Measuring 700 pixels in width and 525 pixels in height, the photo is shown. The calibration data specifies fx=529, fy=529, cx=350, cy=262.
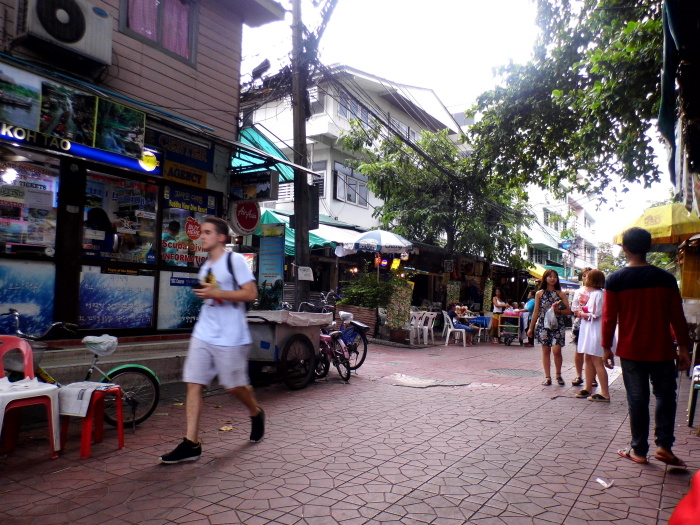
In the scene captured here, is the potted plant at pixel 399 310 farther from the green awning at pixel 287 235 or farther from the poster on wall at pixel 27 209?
the poster on wall at pixel 27 209

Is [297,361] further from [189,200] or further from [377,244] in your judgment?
[377,244]

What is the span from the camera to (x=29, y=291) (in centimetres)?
624

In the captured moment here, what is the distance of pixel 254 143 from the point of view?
32.6ft

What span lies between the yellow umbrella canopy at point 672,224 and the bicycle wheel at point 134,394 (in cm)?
810

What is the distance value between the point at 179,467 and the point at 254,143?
7.05 metres

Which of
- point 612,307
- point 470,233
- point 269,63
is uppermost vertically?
point 269,63

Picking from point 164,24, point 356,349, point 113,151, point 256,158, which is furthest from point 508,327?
point 113,151

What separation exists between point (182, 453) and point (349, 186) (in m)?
17.7

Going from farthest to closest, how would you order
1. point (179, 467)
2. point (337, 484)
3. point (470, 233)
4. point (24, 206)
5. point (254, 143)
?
1. point (470, 233)
2. point (254, 143)
3. point (24, 206)
4. point (179, 467)
5. point (337, 484)

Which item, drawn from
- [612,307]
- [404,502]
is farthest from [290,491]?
[612,307]

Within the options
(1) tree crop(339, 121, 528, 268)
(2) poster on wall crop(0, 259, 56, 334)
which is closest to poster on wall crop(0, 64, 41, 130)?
(2) poster on wall crop(0, 259, 56, 334)

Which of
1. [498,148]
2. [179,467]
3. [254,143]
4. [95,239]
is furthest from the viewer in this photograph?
[498,148]

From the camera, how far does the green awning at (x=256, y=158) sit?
27.6 ft

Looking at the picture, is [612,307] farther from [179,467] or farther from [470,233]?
[470,233]
